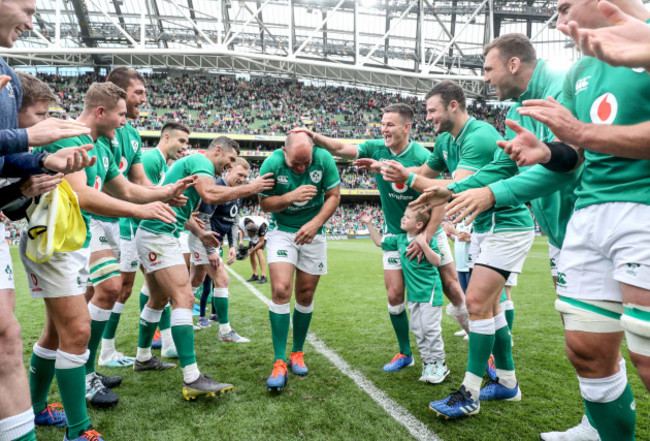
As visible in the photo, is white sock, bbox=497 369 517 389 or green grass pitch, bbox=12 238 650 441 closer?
green grass pitch, bbox=12 238 650 441

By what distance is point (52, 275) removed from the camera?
2289 millimetres

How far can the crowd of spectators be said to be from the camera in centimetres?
3619

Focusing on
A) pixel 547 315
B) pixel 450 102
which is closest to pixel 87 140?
pixel 450 102

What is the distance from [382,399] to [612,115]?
240 centimetres

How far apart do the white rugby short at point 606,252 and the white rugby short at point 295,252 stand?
2.40 meters

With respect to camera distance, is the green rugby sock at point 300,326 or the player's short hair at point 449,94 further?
the green rugby sock at point 300,326

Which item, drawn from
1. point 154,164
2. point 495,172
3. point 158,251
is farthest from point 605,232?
point 154,164

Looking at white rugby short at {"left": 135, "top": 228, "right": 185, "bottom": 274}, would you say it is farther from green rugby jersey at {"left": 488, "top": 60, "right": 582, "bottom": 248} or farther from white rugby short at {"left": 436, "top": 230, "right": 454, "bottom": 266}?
green rugby jersey at {"left": 488, "top": 60, "right": 582, "bottom": 248}

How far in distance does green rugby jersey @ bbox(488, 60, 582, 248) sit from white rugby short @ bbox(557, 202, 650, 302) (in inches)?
12.2

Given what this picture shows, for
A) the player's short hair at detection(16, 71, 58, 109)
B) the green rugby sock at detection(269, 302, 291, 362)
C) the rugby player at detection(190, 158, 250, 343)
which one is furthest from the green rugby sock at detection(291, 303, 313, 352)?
the player's short hair at detection(16, 71, 58, 109)

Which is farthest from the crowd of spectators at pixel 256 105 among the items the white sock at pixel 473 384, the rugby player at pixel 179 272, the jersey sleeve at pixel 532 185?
the jersey sleeve at pixel 532 185

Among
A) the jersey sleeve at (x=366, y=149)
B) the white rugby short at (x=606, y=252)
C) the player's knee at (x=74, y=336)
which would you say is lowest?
the player's knee at (x=74, y=336)

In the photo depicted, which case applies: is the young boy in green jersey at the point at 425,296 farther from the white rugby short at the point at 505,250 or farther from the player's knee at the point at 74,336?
the player's knee at the point at 74,336

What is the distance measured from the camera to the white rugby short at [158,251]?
11.3 feet
